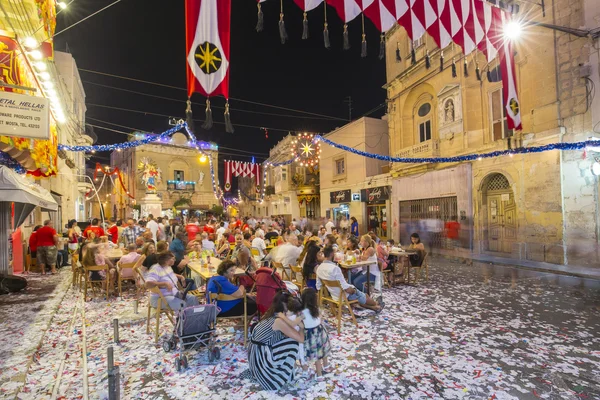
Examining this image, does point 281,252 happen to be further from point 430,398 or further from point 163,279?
point 430,398

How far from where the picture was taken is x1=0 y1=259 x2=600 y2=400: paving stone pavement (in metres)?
3.42

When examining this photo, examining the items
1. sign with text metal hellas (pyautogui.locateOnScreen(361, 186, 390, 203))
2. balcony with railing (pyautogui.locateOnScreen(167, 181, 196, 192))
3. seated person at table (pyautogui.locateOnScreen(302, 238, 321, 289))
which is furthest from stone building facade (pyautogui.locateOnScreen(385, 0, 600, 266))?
balcony with railing (pyautogui.locateOnScreen(167, 181, 196, 192))

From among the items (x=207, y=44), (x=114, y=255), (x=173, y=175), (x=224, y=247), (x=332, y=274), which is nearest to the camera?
(x=332, y=274)

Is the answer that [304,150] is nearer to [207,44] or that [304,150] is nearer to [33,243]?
[33,243]

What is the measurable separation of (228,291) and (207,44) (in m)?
4.29

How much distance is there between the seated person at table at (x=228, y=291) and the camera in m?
4.36

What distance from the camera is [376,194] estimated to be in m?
19.2

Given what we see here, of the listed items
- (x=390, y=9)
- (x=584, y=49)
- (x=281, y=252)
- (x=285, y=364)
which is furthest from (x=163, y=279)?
(x=584, y=49)

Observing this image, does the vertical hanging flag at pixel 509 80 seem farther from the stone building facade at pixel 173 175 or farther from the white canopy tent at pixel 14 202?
the stone building facade at pixel 173 175

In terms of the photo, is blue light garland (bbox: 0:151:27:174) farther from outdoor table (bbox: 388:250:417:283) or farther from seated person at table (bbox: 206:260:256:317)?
outdoor table (bbox: 388:250:417:283)

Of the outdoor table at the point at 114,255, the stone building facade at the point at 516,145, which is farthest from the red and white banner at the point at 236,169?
the outdoor table at the point at 114,255

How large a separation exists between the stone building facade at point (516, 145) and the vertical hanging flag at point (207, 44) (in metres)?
10.5

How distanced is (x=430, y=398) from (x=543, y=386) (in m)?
1.32

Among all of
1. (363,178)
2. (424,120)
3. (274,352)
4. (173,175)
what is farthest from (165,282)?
(173,175)
